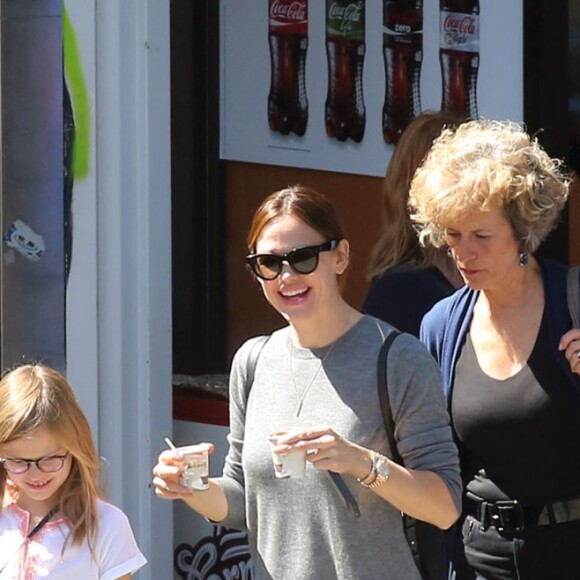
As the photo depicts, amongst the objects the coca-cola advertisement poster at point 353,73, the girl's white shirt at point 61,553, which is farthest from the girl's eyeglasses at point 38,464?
the coca-cola advertisement poster at point 353,73

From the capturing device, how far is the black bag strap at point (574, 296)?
2816mm

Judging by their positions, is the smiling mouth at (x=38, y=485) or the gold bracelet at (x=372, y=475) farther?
the smiling mouth at (x=38, y=485)

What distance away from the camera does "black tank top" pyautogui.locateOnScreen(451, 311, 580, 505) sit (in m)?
2.79

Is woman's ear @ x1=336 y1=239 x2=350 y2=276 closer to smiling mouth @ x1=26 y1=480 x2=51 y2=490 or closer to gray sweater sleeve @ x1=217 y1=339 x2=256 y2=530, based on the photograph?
gray sweater sleeve @ x1=217 y1=339 x2=256 y2=530

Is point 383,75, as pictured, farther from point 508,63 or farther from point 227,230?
point 227,230

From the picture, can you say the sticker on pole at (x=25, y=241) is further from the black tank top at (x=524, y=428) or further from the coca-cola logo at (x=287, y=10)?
the black tank top at (x=524, y=428)

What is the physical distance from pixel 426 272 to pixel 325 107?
1811 millimetres

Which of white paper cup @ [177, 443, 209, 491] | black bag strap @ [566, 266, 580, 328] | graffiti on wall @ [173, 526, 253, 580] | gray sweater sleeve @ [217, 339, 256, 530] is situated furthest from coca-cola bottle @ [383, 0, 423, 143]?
white paper cup @ [177, 443, 209, 491]

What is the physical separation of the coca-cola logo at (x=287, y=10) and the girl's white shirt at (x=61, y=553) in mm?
2489

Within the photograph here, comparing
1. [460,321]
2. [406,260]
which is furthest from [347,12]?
[460,321]

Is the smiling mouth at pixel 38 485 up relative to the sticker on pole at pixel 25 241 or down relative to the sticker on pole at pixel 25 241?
down

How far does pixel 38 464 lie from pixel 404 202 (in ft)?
3.87

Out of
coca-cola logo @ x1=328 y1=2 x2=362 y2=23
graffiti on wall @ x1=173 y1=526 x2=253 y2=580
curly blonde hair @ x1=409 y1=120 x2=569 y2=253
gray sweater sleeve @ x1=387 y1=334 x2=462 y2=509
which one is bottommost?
graffiti on wall @ x1=173 y1=526 x2=253 y2=580

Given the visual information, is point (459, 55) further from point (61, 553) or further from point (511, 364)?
point (61, 553)
